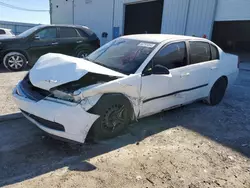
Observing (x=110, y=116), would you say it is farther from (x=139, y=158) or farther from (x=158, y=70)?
(x=158, y=70)

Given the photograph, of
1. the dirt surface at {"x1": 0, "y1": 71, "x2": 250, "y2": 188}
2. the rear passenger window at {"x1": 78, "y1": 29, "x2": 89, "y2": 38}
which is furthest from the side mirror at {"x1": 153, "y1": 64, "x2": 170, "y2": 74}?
the rear passenger window at {"x1": 78, "y1": 29, "x2": 89, "y2": 38}

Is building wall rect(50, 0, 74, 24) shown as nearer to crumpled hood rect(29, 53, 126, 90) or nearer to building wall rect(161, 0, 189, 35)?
building wall rect(161, 0, 189, 35)

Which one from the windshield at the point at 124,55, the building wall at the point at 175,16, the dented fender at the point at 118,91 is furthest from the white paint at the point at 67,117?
the building wall at the point at 175,16

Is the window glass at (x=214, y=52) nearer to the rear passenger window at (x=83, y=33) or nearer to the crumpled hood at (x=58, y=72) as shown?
the crumpled hood at (x=58, y=72)

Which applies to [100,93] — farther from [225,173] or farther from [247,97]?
[247,97]

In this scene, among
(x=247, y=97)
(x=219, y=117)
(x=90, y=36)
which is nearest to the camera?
(x=219, y=117)

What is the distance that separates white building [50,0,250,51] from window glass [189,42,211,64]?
671cm

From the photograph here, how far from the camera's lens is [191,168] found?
9.04 feet

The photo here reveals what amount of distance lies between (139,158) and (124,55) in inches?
68.6

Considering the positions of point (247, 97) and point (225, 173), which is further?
point (247, 97)

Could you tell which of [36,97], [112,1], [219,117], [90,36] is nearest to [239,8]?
[90,36]

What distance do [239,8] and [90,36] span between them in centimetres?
678

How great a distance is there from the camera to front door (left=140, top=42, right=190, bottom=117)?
3.45 m

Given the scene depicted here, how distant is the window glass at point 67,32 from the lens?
8.44 m
